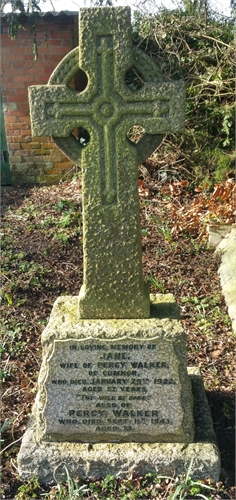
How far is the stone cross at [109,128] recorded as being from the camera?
252cm

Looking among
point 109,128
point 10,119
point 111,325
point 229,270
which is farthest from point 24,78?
point 111,325

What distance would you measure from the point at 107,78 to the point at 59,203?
419 cm

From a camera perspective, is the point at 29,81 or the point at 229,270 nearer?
the point at 229,270

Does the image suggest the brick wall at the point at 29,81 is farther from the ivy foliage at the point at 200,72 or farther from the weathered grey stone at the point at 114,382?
the weathered grey stone at the point at 114,382

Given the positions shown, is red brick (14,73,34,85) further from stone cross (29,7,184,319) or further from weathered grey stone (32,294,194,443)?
weathered grey stone (32,294,194,443)

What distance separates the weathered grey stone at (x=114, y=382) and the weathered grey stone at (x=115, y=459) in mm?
51

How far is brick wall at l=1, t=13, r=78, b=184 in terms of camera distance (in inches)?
291

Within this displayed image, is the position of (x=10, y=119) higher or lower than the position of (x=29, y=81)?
lower

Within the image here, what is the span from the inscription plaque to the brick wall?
5336 mm

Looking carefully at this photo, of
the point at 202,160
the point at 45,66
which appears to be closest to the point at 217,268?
the point at 202,160

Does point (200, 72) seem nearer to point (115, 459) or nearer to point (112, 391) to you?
point (112, 391)

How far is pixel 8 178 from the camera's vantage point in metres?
8.24

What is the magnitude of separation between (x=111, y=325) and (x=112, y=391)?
367mm

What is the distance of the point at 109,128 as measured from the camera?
263cm
